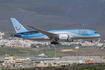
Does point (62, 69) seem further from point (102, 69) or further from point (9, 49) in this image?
point (9, 49)

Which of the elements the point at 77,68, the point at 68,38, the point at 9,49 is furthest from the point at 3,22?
the point at 77,68

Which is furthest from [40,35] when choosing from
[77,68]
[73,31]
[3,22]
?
[3,22]

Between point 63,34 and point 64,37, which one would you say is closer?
point 64,37

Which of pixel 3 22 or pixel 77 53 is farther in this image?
pixel 3 22

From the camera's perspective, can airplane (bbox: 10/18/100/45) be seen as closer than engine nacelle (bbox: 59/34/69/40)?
Yes

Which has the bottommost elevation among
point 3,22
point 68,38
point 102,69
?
point 102,69

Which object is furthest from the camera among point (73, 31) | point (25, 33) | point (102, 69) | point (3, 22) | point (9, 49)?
point (3, 22)

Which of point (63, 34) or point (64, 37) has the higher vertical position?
point (63, 34)

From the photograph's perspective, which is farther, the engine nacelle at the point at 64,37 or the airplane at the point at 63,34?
the engine nacelle at the point at 64,37

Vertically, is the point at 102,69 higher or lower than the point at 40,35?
lower

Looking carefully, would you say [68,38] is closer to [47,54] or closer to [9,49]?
[47,54]

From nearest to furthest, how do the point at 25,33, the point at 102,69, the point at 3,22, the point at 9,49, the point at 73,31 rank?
the point at 102,69 < the point at 73,31 < the point at 25,33 < the point at 9,49 < the point at 3,22
